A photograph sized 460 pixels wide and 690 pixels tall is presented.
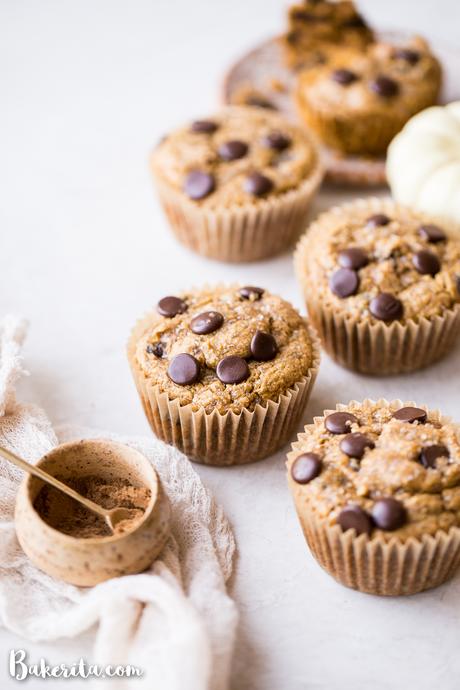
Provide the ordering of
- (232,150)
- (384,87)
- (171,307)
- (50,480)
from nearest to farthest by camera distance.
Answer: (50,480) → (171,307) → (232,150) → (384,87)

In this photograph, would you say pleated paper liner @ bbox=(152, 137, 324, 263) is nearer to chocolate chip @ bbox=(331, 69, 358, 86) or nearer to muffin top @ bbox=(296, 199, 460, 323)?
muffin top @ bbox=(296, 199, 460, 323)

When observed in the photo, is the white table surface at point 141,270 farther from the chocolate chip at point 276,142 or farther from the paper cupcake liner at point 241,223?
the chocolate chip at point 276,142

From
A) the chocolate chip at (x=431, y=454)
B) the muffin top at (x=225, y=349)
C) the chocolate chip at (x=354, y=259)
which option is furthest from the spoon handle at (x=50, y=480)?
the chocolate chip at (x=354, y=259)

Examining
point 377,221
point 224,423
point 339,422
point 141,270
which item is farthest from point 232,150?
point 339,422

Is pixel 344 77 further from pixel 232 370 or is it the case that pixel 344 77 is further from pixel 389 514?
pixel 389 514

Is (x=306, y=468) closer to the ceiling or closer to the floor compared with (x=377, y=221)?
closer to the floor

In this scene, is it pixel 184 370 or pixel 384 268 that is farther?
pixel 384 268

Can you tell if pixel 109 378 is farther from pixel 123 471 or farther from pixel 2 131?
pixel 2 131
